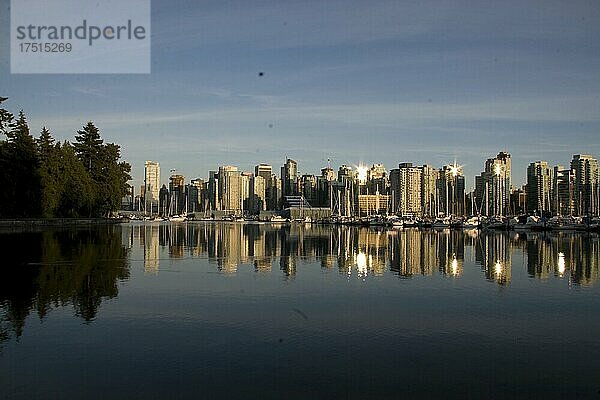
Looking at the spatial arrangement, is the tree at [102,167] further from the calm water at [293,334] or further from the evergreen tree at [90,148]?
the calm water at [293,334]

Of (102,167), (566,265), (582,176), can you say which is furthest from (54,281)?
(582,176)

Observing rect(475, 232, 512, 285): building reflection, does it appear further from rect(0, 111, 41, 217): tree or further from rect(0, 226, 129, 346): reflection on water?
rect(0, 111, 41, 217): tree

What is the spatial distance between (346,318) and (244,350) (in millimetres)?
5849

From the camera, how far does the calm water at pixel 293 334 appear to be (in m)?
14.6

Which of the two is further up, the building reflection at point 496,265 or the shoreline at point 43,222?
the shoreline at point 43,222

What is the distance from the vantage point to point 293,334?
19.8 meters

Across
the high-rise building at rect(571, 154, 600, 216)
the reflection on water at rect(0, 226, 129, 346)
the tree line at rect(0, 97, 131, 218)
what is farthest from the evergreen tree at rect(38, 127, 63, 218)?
the high-rise building at rect(571, 154, 600, 216)

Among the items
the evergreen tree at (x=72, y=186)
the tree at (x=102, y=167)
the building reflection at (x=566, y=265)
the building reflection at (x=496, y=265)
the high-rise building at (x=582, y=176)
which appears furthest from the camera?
the high-rise building at (x=582, y=176)

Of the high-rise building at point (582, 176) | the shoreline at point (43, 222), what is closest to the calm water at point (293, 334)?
the shoreline at point (43, 222)

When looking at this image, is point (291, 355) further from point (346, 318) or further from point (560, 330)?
point (560, 330)

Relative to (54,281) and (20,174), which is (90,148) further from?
(54,281)

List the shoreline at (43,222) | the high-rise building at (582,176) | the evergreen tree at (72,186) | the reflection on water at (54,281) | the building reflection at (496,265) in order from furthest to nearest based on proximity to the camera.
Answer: the high-rise building at (582,176), the evergreen tree at (72,186), the shoreline at (43,222), the building reflection at (496,265), the reflection on water at (54,281)

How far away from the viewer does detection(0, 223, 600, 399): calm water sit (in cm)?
1457

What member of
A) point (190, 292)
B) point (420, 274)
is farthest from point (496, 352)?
point (420, 274)
